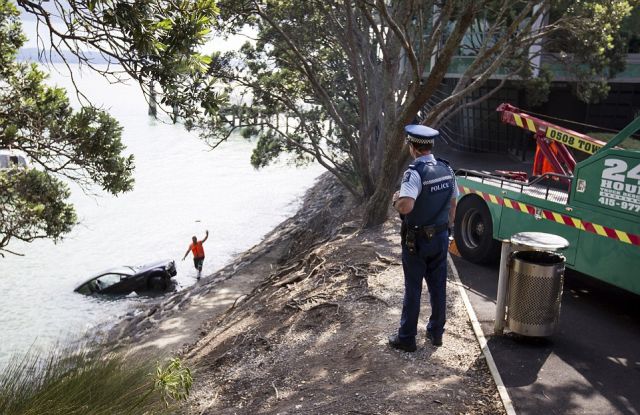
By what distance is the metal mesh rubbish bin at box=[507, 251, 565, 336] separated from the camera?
6.54m

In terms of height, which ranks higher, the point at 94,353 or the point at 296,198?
the point at 94,353

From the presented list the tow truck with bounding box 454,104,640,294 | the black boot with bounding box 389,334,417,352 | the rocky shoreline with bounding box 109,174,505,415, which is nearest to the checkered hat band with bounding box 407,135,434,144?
Result: the black boot with bounding box 389,334,417,352

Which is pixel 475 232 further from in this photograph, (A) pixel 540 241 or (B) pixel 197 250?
(B) pixel 197 250

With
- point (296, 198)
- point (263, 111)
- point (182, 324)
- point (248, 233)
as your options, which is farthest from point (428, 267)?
point (296, 198)

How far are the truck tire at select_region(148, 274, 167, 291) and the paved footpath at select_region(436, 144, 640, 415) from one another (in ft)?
45.5

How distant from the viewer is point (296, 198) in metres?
44.2

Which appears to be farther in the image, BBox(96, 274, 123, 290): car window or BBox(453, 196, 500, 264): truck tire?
BBox(96, 274, 123, 290): car window

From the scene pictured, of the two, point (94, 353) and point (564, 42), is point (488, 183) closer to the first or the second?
point (94, 353)

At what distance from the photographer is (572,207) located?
26.6ft

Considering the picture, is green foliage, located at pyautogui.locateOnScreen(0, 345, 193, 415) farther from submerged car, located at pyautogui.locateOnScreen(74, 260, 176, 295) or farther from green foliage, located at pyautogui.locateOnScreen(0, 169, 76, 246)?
submerged car, located at pyautogui.locateOnScreen(74, 260, 176, 295)

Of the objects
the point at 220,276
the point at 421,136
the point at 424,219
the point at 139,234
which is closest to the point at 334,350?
the point at 424,219

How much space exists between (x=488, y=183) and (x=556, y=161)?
149 centimetres

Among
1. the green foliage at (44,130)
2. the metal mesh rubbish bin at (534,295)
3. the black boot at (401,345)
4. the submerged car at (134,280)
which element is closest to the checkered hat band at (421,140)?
the metal mesh rubbish bin at (534,295)

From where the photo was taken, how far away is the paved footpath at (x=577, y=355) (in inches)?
223
